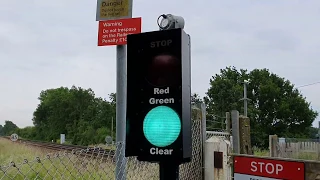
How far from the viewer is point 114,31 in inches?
122

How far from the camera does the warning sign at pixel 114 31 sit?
307cm

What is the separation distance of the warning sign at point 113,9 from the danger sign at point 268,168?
1.46 metres

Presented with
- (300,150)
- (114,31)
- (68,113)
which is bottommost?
(300,150)

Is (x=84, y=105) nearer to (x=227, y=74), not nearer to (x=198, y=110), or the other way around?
(x=227, y=74)

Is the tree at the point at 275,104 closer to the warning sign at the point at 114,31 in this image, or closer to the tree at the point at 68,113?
the tree at the point at 68,113

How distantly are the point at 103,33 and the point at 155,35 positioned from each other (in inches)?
33.0

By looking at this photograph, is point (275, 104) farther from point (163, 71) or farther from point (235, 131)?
point (163, 71)

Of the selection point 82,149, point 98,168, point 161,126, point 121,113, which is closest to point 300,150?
point 98,168

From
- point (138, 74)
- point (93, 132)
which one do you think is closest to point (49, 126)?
point (93, 132)

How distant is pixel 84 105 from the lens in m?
56.8

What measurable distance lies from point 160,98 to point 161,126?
6.6 inches

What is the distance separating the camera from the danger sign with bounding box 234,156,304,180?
8.75 ft

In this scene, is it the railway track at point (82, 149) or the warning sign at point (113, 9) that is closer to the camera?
the warning sign at point (113, 9)

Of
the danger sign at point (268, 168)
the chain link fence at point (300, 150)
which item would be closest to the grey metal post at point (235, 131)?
the danger sign at point (268, 168)
